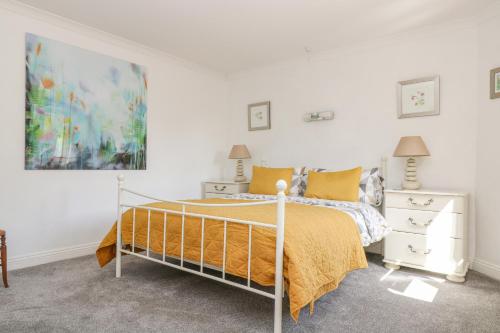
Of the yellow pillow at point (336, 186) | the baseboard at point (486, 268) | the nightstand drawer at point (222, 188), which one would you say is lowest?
the baseboard at point (486, 268)

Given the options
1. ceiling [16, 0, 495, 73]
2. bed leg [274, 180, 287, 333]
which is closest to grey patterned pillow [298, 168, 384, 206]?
ceiling [16, 0, 495, 73]

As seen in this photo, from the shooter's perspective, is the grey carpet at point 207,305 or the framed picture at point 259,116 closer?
the grey carpet at point 207,305

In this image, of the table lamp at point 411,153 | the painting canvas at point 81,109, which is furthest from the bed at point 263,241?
the painting canvas at point 81,109

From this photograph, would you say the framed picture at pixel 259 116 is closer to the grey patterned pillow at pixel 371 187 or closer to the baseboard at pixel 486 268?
the grey patterned pillow at pixel 371 187

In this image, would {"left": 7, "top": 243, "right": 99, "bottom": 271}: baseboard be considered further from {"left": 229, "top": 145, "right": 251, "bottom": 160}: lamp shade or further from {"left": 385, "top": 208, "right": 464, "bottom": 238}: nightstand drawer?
{"left": 385, "top": 208, "right": 464, "bottom": 238}: nightstand drawer

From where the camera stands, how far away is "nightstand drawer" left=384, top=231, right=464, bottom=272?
2.57 m

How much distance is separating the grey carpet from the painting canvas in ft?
3.59

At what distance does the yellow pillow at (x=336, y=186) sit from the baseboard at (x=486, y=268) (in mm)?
1141

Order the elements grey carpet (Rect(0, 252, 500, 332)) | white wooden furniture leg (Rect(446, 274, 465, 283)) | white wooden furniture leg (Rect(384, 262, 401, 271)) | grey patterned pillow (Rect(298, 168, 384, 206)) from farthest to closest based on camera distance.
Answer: grey patterned pillow (Rect(298, 168, 384, 206)) < white wooden furniture leg (Rect(384, 262, 401, 271)) < white wooden furniture leg (Rect(446, 274, 465, 283)) < grey carpet (Rect(0, 252, 500, 332))

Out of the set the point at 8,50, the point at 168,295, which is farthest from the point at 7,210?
the point at 168,295

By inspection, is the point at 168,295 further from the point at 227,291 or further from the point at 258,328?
the point at 258,328

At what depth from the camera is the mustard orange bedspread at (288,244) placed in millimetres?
1642

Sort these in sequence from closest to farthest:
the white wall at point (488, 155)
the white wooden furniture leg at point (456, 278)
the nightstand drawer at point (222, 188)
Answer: the white wooden furniture leg at point (456, 278)
the white wall at point (488, 155)
the nightstand drawer at point (222, 188)

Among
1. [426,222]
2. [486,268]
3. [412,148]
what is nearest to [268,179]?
[412,148]
